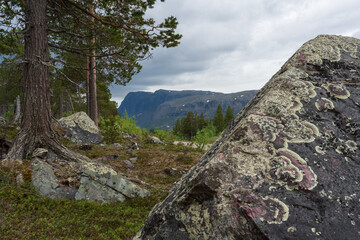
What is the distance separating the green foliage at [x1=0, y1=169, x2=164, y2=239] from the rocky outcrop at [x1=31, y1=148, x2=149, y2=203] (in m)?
0.32

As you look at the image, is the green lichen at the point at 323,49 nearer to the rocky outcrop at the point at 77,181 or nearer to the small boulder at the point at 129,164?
the rocky outcrop at the point at 77,181

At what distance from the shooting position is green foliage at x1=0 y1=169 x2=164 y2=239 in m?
4.24

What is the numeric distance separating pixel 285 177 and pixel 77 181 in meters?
5.70

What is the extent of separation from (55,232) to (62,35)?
892cm

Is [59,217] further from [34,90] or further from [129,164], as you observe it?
[129,164]

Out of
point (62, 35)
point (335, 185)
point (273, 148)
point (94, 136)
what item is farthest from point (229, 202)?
point (94, 136)

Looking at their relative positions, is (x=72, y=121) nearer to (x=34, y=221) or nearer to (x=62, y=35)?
(x=62, y=35)

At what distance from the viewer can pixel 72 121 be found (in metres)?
14.8

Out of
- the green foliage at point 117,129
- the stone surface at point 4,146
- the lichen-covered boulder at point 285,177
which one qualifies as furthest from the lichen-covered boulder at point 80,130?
the lichen-covered boulder at point 285,177

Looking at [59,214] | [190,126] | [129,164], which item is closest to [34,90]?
[59,214]

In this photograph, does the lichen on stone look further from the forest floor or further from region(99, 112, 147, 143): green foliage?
region(99, 112, 147, 143): green foliage

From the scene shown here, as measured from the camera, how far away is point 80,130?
14484 millimetres

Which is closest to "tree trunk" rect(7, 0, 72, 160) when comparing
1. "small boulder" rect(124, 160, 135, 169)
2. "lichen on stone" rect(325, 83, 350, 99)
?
"small boulder" rect(124, 160, 135, 169)

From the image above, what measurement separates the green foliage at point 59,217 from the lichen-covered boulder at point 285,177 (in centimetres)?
243
